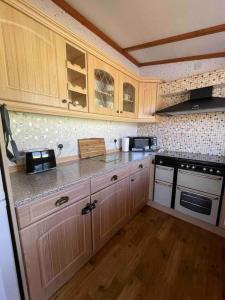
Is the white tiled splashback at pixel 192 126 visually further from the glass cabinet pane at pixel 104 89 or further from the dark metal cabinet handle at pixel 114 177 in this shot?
the dark metal cabinet handle at pixel 114 177

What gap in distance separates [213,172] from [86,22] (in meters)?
2.29

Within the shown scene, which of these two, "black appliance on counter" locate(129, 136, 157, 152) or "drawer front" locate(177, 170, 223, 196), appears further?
"black appliance on counter" locate(129, 136, 157, 152)

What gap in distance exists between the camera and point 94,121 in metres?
1.98

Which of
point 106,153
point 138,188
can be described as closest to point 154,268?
point 138,188

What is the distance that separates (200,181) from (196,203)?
1.01ft

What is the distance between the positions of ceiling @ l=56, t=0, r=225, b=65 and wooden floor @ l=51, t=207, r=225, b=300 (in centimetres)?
240

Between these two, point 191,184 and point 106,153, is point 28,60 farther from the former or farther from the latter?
point 191,184

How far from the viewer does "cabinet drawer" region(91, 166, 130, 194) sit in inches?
49.6

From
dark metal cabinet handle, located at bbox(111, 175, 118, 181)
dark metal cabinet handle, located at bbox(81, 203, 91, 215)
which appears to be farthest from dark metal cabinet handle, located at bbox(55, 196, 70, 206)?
dark metal cabinet handle, located at bbox(111, 175, 118, 181)

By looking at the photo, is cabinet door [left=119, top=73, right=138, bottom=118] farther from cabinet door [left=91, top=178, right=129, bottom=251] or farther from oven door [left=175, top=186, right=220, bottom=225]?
oven door [left=175, top=186, right=220, bottom=225]

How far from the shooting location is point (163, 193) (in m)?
2.16

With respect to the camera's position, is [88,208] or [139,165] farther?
[139,165]

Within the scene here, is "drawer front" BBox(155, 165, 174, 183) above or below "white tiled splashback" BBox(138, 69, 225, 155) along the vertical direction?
below

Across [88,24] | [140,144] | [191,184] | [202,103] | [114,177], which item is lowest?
[191,184]
